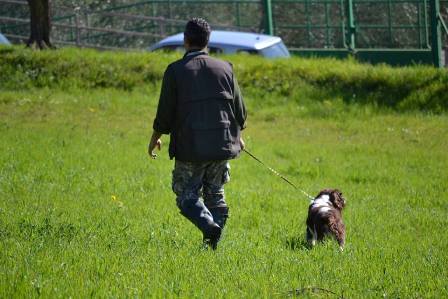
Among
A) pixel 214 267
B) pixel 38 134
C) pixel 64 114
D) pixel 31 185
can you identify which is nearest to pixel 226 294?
pixel 214 267

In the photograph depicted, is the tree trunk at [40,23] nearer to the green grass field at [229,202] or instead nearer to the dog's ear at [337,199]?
the green grass field at [229,202]

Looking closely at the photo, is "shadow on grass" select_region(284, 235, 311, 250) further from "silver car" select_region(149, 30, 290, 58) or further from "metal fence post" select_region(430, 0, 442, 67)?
"metal fence post" select_region(430, 0, 442, 67)

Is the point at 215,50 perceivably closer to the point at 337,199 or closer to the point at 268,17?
the point at 268,17

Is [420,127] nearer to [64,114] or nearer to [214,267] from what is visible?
[64,114]

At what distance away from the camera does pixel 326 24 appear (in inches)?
945

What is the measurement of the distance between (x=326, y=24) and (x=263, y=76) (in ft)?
19.0

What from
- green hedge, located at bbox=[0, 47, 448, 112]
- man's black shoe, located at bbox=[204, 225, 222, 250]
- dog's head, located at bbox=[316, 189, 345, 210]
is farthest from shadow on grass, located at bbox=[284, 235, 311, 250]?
green hedge, located at bbox=[0, 47, 448, 112]

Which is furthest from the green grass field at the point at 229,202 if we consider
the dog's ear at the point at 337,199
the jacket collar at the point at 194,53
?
the jacket collar at the point at 194,53

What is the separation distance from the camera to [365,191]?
37.7 ft

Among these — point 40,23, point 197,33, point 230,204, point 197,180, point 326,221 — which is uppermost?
point 40,23

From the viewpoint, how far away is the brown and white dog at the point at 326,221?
7.87 m

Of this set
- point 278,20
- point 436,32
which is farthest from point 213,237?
point 278,20

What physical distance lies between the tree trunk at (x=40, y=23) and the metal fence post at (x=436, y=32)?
30.0 feet

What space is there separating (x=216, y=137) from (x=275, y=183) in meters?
5.24
